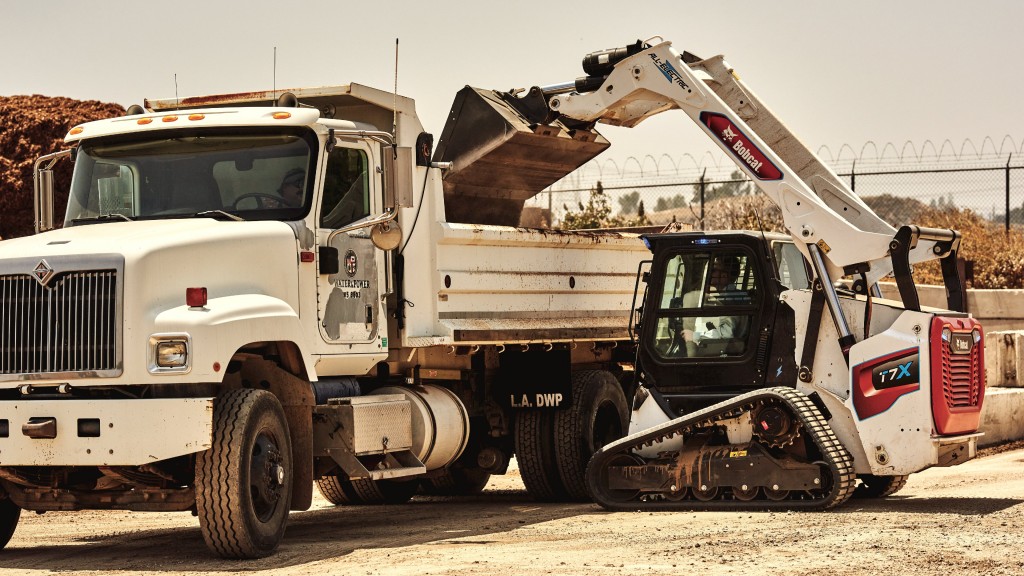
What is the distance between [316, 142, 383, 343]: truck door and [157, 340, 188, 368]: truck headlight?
1.52 metres

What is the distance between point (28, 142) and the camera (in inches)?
744

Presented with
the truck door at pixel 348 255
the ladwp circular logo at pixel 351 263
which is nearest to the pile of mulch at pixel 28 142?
the truck door at pixel 348 255

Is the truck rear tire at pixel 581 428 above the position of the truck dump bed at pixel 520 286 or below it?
below

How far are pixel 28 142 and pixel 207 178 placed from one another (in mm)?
9142

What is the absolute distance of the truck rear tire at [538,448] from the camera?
14.0 metres

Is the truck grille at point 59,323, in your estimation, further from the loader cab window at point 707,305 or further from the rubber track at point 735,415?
the loader cab window at point 707,305

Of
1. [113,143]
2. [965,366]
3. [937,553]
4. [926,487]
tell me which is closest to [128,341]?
[113,143]

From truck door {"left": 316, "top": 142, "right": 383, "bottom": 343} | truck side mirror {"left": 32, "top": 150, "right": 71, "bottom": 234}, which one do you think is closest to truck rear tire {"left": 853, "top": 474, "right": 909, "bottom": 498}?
truck door {"left": 316, "top": 142, "right": 383, "bottom": 343}

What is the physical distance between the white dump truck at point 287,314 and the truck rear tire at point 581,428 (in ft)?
0.07

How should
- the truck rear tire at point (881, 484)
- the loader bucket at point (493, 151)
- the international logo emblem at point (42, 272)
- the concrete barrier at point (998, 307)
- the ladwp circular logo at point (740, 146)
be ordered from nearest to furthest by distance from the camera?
the international logo emblem at point (42, 272) → the ladwp circular logo at point (740, 146) → the truck rear tire at point (881, 484) → the loader bucket at point (493, 151) → the concrete barrier at point (998, 307)

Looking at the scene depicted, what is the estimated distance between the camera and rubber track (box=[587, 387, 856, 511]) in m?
11.6

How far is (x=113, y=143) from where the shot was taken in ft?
36.2

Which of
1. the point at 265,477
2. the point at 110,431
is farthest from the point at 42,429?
the point at 265,477

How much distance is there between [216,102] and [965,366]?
6.30 meters
